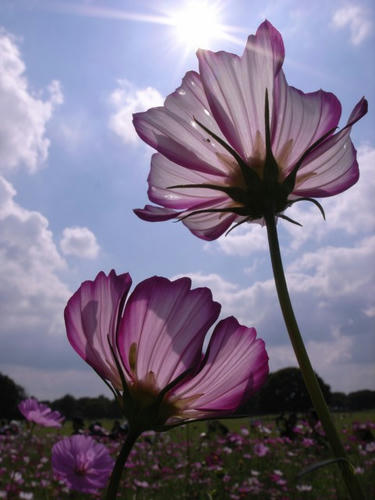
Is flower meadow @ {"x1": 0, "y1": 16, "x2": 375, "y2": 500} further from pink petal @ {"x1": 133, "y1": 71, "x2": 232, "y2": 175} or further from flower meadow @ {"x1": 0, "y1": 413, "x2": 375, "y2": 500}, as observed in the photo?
flower meadow @ {"x1": 0, "y1": 413, "x2": 375, "y2": 500}

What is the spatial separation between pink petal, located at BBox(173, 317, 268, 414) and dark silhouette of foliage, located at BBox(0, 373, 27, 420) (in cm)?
3149

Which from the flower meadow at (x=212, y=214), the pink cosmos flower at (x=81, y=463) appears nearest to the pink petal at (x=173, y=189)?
the flower meadow at (x=212, y=214)

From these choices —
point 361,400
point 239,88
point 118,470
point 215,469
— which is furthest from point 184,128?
point 361,400

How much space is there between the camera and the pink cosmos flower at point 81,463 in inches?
45.6

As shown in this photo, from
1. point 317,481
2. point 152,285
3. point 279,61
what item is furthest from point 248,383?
point 317,481

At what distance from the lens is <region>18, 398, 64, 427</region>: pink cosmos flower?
254cm

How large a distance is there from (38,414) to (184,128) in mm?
2386

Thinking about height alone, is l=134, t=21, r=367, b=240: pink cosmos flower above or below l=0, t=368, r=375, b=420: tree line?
below

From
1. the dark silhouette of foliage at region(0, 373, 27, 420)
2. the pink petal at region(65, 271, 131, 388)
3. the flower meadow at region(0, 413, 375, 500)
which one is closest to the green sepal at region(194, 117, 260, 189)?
the pink petal at region(65, 271, 131, 388)

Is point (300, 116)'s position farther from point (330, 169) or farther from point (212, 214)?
point (212, 214)

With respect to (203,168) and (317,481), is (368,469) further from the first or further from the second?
(203,168)

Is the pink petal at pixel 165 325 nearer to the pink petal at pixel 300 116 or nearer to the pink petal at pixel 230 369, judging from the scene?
the pink petal at pixel 230 369

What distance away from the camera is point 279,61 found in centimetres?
65

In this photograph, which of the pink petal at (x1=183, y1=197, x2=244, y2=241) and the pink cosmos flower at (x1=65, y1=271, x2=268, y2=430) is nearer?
the pink cosmos flower at (x1=65, y1=271, x2=268, y2=430)
